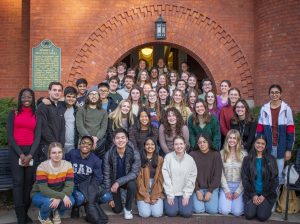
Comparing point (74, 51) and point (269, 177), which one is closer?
point (269, 177)

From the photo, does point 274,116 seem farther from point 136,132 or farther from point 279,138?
point 136,132

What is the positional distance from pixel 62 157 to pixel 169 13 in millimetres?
5829

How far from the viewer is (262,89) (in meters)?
10.1

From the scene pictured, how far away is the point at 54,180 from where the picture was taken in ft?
18.7

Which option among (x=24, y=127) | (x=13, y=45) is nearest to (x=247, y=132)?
(x=24, y=127)

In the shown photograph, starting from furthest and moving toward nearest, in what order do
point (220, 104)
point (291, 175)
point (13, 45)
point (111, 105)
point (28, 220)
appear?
point (13, 45) < point (220, 104) < point (111, 105) < point (291, 175) < point (28, 220)

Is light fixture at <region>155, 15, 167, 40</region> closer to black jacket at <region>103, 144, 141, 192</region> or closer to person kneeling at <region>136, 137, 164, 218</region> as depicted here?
person kneeling at <region>136, 137, 164, 218</region>

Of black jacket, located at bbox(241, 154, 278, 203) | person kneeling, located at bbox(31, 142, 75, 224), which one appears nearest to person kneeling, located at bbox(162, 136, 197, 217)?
black jacket, located at bbox(241, 154, 278, 203)

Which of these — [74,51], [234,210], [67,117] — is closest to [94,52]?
[74,51]

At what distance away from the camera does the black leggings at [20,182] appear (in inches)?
224

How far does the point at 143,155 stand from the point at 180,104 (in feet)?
4.31

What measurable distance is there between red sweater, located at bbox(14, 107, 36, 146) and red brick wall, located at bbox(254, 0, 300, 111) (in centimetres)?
623

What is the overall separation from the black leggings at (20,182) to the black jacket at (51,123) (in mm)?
449

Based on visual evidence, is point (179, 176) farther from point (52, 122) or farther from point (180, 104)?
point (52, 122)
